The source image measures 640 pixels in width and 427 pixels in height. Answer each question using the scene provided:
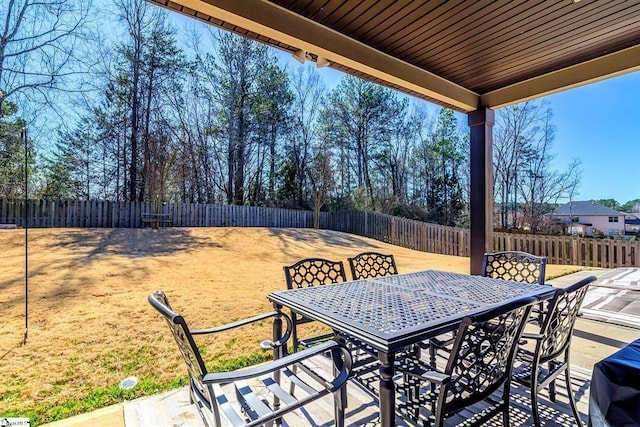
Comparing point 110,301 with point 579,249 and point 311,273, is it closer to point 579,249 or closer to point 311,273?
point 311,273

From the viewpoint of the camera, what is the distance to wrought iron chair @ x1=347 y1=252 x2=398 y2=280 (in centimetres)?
266

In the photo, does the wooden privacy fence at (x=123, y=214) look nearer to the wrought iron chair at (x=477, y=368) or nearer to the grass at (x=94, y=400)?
the grass at (x=94, y=400)

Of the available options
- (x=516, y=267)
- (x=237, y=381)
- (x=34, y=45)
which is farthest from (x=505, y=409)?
(x=34, y=45)

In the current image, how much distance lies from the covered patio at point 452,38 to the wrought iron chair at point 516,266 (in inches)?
70.9

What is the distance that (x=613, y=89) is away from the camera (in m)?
10.6

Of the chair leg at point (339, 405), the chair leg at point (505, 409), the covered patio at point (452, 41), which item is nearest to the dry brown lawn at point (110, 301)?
the covered patio at point (452, 41)

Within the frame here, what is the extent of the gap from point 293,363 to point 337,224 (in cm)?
1253

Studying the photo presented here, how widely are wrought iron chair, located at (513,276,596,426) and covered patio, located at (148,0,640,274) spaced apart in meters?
1.95

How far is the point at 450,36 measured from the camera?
2592 millimetres

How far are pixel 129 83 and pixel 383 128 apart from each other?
1110cm

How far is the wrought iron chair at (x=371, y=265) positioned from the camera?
8.74 feet

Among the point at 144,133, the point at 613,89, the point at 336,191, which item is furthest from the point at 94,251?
the point at 613,89

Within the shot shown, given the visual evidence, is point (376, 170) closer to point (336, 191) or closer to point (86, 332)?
point (336, 191)

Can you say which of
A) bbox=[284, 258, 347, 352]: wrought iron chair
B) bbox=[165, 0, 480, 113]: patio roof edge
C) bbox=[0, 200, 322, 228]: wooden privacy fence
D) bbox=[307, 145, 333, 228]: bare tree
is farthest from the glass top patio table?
bbox=[307, 145, 333, 228]: bare tree
